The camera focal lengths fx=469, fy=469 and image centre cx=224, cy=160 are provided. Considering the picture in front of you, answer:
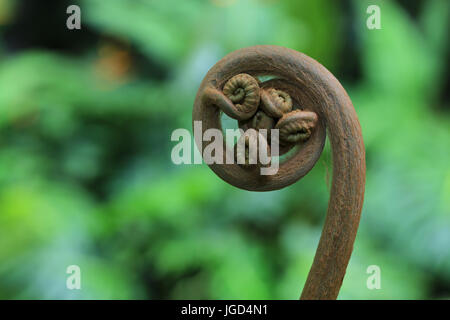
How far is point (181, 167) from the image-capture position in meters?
1.61

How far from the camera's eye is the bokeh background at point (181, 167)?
1408mm

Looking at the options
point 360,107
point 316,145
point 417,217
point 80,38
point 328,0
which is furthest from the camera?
point 80,38

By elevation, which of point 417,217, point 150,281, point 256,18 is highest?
point 256,18

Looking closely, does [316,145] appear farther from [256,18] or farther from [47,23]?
[47,23]

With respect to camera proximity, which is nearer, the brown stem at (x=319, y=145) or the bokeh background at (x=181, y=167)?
the brown stem at (x=319, y=145)

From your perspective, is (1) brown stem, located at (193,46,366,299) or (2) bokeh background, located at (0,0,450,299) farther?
(2) bokeh background, located at (0,0,450,299)

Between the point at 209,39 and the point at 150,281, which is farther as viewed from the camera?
the point at 209,39

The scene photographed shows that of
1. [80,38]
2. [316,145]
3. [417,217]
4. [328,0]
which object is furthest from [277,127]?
[80,38]

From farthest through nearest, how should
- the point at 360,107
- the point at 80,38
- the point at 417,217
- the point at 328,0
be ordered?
the point at 80,38 → the point at 328,0 → the point at 360,107 → the point at 417,217

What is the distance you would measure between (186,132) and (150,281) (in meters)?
0.50

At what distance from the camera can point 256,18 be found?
1747 mm

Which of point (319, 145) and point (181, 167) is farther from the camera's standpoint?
point (181, 167)

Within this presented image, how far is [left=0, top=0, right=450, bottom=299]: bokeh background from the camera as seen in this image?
141 cm

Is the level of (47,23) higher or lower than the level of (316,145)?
higher
